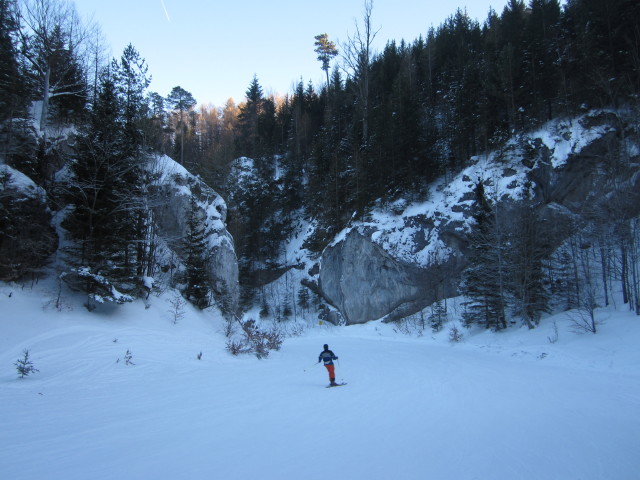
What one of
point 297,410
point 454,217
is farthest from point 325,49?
point 297,410

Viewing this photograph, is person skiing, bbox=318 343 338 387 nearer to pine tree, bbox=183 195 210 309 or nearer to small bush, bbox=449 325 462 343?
small bush, bbox=449 325 462 343

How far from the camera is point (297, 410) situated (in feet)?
22.9

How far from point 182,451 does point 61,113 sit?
2700 cm

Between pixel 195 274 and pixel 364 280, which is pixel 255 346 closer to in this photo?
pixel 195 274

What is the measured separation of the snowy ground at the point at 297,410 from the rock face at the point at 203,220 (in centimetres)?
1180

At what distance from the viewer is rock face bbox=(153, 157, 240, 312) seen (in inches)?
1016

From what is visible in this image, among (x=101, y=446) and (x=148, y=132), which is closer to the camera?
(x=101, y=446)

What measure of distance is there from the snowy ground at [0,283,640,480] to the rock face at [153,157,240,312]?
11805mm

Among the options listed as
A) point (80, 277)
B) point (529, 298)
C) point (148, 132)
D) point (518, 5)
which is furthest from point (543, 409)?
point (518, 5)

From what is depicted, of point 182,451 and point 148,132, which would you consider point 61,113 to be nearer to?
point 148,132

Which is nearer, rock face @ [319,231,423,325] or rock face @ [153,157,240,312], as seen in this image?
rock face @ [153,157,240,312]

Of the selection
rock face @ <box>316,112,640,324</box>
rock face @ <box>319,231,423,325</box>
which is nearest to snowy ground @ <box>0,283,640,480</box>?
rock face @ <box>316,112,640,324</box>

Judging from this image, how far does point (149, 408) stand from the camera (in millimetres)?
7082

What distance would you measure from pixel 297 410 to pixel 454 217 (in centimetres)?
2684
